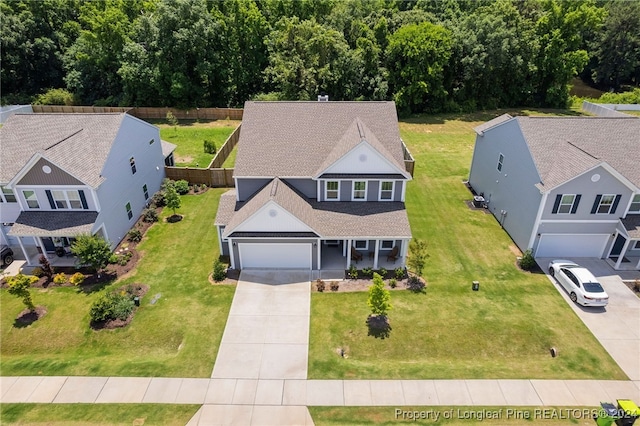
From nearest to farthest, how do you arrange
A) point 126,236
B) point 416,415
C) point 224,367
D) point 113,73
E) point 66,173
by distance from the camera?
A: point 416,415 → point 224,367 → point 66,173 → point 126,236 → point 113,73

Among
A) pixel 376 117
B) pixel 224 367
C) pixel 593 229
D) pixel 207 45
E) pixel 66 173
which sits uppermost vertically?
pixel 207 45

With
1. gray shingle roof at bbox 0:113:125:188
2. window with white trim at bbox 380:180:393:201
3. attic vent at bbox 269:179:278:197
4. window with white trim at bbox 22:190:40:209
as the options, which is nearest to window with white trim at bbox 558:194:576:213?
window with white trim at bbox 380:180:393:201

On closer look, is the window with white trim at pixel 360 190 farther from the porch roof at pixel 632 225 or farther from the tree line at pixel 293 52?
the tree line at pixel 293 52

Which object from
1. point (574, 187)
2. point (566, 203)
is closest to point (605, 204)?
point (566, 203)

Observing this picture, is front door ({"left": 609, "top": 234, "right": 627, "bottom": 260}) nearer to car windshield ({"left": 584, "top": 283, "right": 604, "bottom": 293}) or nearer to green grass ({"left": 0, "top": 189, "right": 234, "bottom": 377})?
car windshield ({"left": 584, "top": 283, "right": 604, "bottom": 293})

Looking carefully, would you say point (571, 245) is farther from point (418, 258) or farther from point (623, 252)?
point (418, 258)

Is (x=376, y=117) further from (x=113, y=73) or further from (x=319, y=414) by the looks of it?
(x=113, y=73)

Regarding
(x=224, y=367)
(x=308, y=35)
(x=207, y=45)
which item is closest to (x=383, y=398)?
(x=224, y=367)
